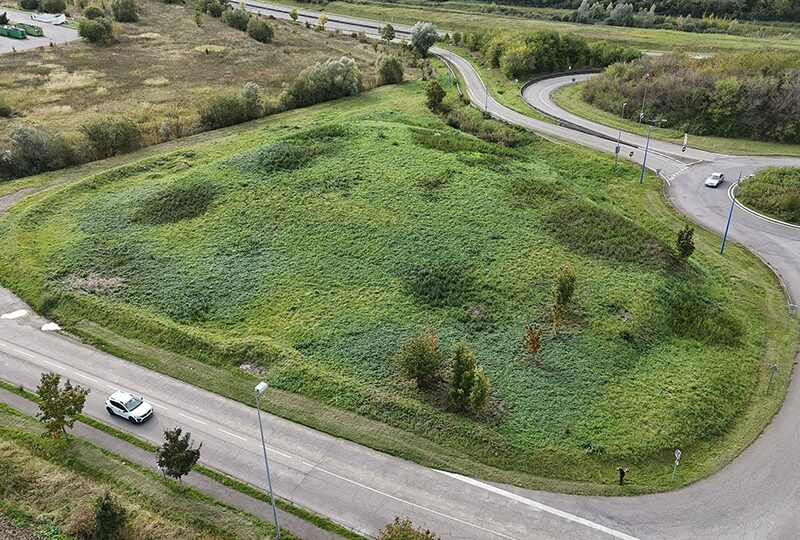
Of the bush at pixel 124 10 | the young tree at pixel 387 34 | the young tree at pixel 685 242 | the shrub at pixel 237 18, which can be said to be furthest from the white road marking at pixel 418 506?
the bush at pixel 124 10

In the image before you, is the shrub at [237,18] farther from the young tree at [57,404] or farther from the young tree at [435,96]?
the young tree at [57,404]

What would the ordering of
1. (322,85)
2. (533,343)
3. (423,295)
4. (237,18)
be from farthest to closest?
(237,18), (322,85), (423,295), (533,343)

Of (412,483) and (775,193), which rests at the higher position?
(775,193)

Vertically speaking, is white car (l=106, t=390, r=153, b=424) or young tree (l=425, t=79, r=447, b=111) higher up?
young tree (l=425, t=79, r=447, b=111)

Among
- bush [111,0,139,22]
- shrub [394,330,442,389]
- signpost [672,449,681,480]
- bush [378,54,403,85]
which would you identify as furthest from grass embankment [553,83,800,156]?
bush [111,0,139,22]

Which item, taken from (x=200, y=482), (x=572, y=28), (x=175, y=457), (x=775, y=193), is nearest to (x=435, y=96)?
(x=775, y=193)

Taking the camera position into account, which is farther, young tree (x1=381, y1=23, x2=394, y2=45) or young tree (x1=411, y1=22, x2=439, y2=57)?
young tree (x1=381, y1=23, x2=394, y2=45)

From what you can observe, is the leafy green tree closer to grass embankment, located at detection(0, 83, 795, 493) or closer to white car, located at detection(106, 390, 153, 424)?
white car, located at detection(106, 390, 153, 424)

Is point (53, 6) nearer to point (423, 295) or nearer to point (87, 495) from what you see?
point (423, 295)
